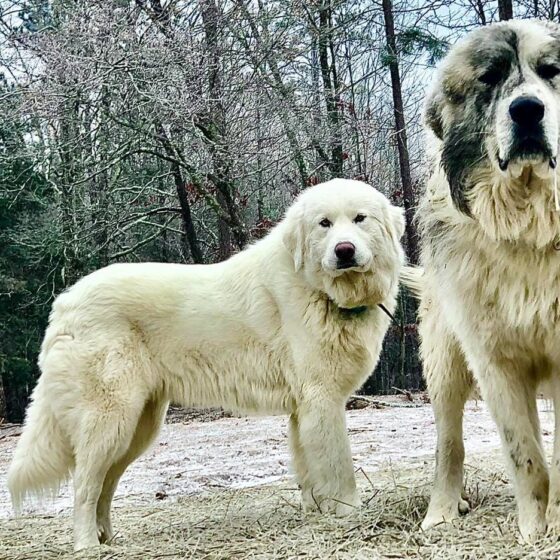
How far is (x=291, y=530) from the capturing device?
328cm

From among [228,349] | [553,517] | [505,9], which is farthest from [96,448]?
[505,9]

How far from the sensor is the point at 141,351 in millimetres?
4023

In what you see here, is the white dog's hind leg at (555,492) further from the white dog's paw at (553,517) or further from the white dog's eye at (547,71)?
the white dog's eye at (547,71)

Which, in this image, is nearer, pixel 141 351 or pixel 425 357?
pixel 425 357

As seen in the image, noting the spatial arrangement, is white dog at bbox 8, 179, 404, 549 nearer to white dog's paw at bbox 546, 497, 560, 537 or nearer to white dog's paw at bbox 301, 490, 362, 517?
white dog's paw at bbox 301, 490, 362, 517

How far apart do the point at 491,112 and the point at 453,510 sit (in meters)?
1.81

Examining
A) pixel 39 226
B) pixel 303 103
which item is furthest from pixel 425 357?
pixel 39 226

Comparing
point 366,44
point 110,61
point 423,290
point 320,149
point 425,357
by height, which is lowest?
point 425,357

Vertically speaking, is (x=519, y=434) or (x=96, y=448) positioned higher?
(x=519, y=434)

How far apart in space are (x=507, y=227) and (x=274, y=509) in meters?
2.35

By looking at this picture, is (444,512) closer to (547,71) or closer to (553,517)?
(553,517)

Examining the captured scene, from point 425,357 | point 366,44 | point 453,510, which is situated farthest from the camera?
point 366,44

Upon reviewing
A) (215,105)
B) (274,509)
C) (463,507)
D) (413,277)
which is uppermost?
(215,105)

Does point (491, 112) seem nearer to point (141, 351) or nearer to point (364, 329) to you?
point (364, 329)
